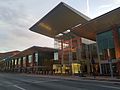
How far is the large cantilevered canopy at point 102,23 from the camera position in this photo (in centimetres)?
3878

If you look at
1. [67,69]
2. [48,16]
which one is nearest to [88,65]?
[67,69]

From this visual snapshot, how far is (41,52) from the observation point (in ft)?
286

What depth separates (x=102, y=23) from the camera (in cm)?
4381

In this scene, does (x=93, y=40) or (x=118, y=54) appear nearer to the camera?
(x=118, y=54)

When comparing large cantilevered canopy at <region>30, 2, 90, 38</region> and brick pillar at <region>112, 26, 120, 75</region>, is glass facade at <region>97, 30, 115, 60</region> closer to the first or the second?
brick pillar at <region>112, 26, 120, 75</region>

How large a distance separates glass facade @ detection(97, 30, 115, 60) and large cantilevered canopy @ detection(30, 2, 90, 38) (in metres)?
7.21

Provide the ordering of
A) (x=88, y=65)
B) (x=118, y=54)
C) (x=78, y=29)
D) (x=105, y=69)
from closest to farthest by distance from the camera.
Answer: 1. (x=118, y=54)
2. (x=105, y=69)
3. (x=78, y=29)
4. (x=88, y=65)

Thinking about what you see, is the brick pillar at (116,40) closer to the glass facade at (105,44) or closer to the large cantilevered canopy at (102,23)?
the large cantilevered canopy at (102,23)

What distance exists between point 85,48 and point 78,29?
954cm

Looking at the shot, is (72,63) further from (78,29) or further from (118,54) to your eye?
(118,54)

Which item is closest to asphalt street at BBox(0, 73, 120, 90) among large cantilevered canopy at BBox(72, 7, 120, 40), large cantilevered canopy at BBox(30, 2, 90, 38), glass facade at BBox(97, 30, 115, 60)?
large cantilevered canopy at BBox(72, 7, 120, 40)

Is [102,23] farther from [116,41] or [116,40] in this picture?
[116,41]

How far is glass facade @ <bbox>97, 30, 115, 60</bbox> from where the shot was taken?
44516mm

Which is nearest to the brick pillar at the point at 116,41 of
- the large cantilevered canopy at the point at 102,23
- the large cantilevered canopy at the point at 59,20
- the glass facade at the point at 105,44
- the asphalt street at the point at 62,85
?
the large cantilevered canopy at the point at 102,23
